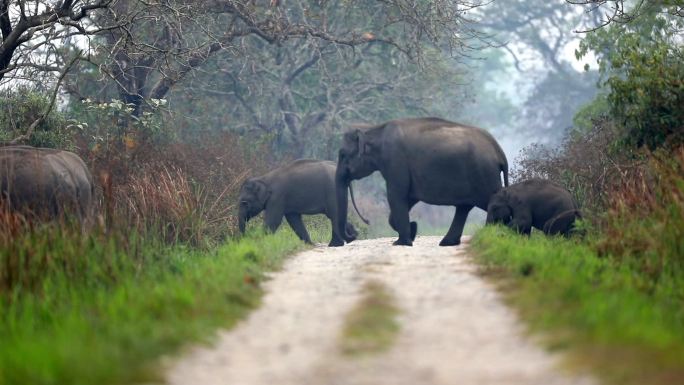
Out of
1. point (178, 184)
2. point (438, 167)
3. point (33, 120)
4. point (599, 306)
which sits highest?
point (33, 120)

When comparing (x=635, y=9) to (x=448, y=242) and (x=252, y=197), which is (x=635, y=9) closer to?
(x=448, y=242)

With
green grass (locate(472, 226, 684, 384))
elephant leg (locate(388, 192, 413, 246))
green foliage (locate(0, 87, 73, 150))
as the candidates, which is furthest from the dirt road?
green foliage (locate(0, 87, 73, 150))

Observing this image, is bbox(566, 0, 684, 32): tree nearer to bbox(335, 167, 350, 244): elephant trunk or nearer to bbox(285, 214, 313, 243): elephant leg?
bbox(335, 167, 350, 244): elephant trunk

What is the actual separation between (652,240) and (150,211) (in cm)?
727

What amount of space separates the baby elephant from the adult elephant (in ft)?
1.81

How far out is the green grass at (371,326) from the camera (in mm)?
7020

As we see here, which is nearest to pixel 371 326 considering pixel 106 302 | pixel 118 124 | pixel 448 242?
pixel 106 302

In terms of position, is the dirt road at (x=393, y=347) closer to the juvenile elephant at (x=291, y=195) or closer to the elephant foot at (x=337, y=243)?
the elephant foot at (x=337, y=243)

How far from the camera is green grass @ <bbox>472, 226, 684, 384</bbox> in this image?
21.0ft

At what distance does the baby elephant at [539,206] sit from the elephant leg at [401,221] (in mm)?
1377

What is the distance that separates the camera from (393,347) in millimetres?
7055

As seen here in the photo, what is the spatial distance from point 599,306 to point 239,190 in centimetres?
1452

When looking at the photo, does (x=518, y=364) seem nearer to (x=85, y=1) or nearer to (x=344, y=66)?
(x=85, y=1)

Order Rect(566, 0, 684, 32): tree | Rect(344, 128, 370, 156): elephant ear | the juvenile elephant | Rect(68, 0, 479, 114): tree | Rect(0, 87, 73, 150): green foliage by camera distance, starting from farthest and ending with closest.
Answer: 1. Rect(68, 0, 479, 114): tree
2. the juvenile elephant
3. Rect(0, 87, 73, 150): green foliage
4. Rect(344, 128, 370, 156): elephant ear
5. Rect(566, 0, 684, 32): tree
